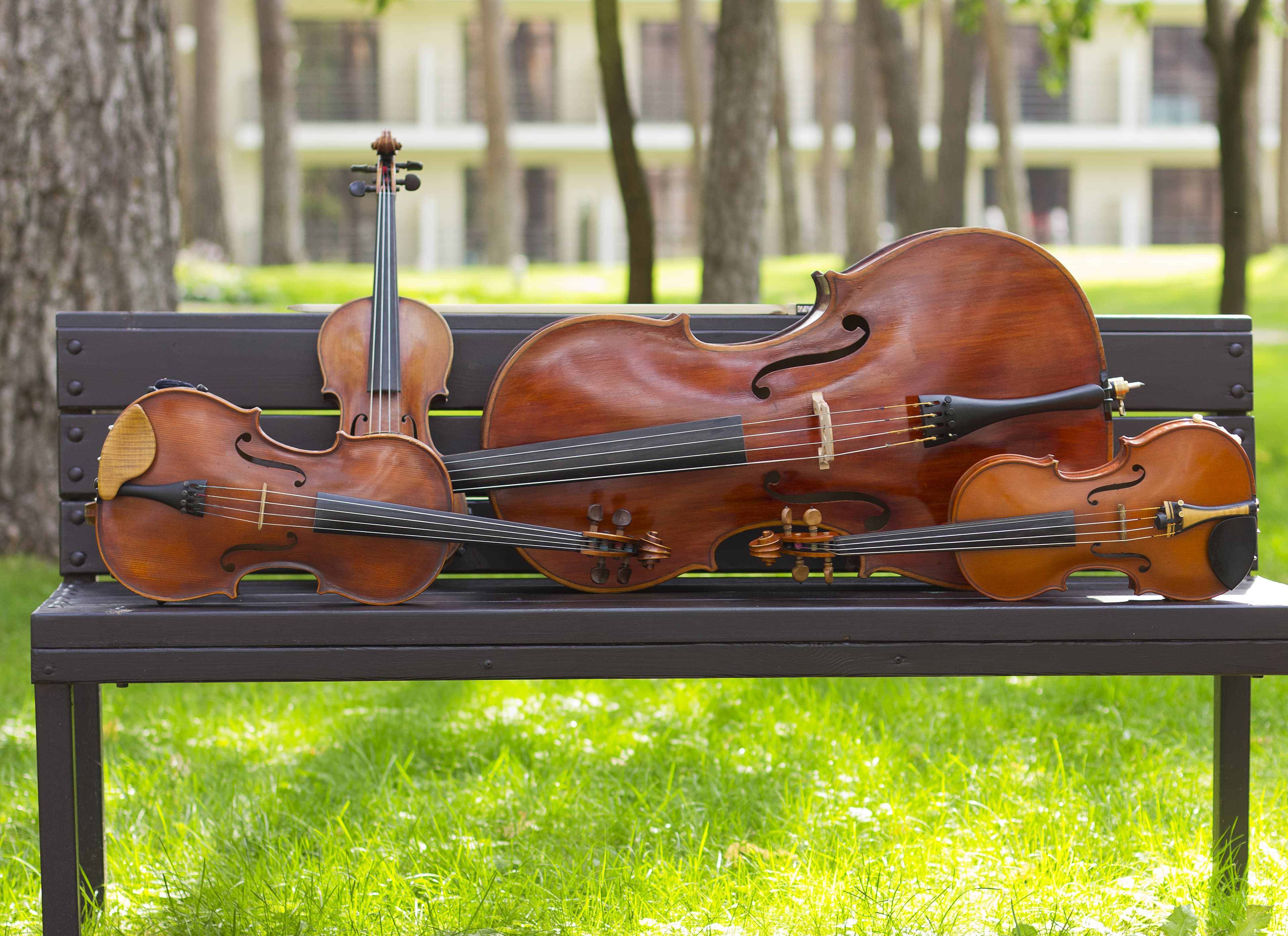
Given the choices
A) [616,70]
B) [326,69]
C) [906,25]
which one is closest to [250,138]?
[326,69]

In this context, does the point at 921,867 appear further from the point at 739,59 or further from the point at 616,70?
the point at 739,59

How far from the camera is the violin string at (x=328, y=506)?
6.05 ft

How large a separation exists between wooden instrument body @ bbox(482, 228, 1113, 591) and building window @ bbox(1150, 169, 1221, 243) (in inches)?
1193

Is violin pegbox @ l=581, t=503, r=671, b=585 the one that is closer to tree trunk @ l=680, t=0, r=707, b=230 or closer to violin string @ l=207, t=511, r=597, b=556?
violin string @ l=207, t=511, r=597, b=556

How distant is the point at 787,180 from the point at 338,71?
1273 cm

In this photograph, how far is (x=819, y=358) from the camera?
1992 millimetres

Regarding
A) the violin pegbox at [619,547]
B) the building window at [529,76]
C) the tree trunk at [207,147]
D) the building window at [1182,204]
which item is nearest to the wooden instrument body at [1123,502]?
the violin pegbox at [619,547]

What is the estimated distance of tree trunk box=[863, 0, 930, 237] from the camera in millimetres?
9445

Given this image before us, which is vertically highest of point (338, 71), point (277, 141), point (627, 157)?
point (338, 71)

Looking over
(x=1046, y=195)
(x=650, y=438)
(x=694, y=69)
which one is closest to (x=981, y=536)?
(x=650, y=438)

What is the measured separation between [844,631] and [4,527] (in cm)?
328

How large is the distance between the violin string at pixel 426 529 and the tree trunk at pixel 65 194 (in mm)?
2325

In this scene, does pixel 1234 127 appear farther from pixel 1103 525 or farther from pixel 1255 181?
pixel 1255 181

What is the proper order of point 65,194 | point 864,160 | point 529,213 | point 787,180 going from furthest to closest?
point 529,213, point 787,180, point 864,160, point 65,194
